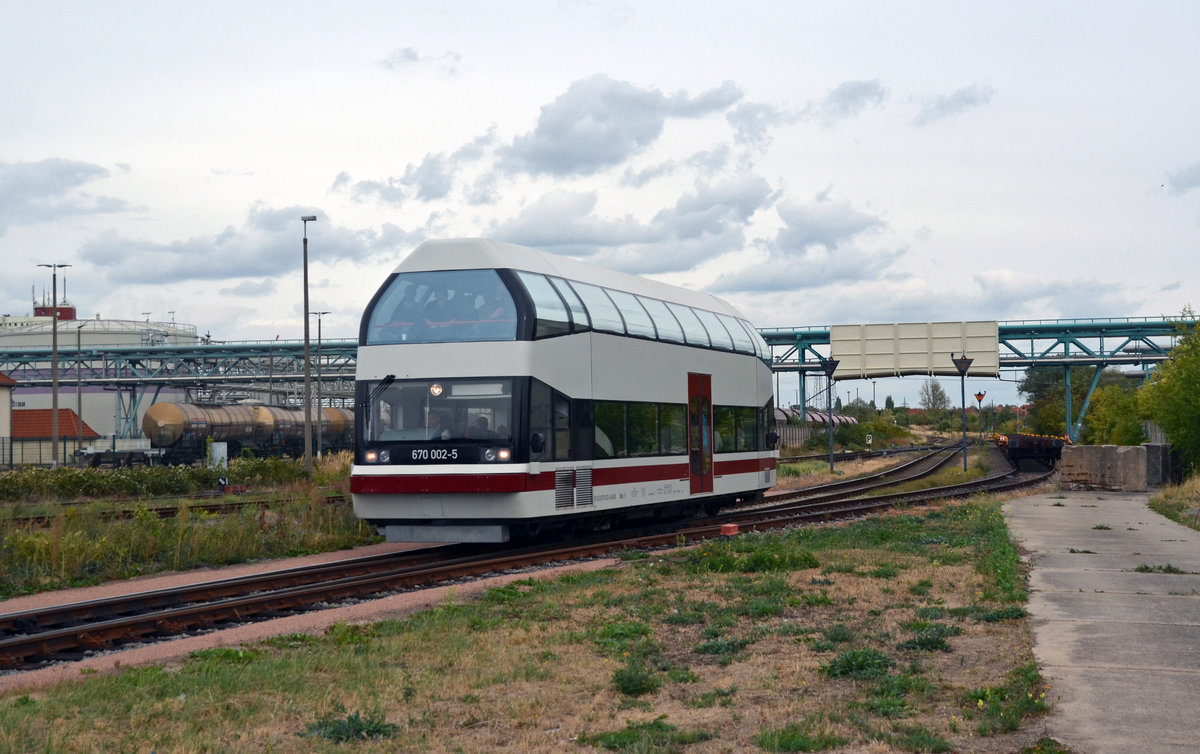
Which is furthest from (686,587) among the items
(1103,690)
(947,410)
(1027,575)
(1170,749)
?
(947,410)

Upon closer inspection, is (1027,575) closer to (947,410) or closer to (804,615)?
(804,615)

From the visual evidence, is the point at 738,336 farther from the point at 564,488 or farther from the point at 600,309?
the point at 564,488

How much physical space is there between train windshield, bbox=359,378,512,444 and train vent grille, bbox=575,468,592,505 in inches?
73.6

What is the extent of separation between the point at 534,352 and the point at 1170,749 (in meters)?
11.5

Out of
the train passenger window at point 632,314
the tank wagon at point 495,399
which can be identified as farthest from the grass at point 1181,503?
the tank wagon at point 495,399

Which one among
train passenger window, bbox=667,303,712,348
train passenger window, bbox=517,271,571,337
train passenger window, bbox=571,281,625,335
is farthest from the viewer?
train passenger window, bbox=667,303,712,348

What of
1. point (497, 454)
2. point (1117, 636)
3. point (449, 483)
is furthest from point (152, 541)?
point (1117, 636)

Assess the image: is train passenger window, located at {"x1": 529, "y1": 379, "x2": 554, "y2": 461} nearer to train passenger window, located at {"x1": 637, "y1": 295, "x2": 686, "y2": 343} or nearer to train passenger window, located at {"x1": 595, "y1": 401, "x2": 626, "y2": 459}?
train passenger window, located at {"x1": 595, "y1": 401, "x2": 626, "y2": 459}

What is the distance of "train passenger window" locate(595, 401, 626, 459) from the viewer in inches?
734

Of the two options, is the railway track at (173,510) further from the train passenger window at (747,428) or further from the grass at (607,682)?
the grass at (607,682)

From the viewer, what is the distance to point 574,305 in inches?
721

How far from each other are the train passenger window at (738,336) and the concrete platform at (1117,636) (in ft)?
24.7

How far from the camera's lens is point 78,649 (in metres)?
10.5

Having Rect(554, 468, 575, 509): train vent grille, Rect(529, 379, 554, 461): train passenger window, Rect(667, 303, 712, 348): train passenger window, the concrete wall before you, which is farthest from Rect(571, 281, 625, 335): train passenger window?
the concrete wall
